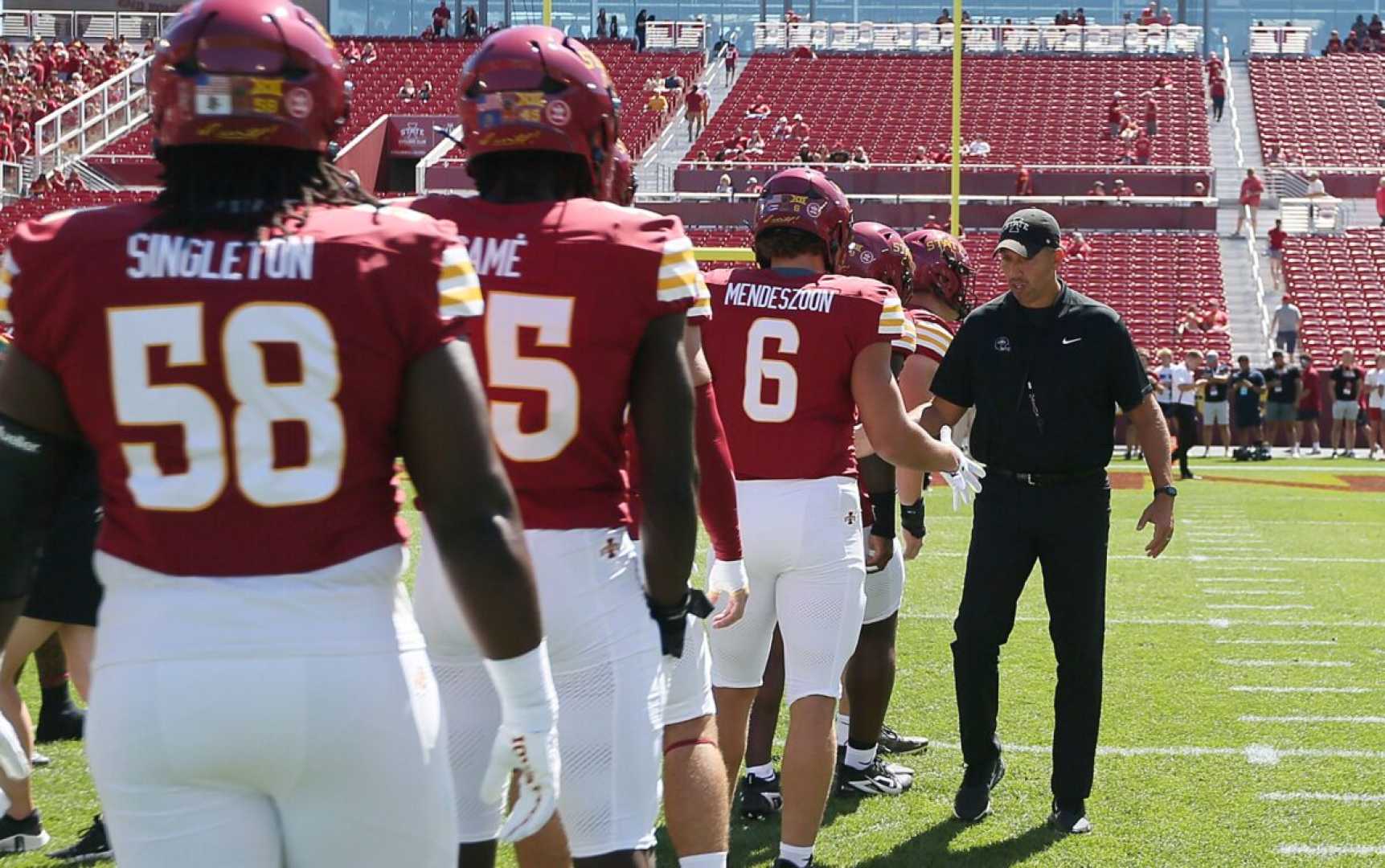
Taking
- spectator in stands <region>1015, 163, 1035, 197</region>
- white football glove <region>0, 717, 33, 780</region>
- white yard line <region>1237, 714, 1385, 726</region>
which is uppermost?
spectator in stands <region>1015, 163, 1035, 197</region>

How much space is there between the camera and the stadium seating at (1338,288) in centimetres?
2206

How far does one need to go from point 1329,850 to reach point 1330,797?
21.0 inches

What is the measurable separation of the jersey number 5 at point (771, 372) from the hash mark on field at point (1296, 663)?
12.0 ft

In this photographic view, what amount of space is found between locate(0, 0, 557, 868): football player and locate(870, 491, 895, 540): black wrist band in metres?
2.79

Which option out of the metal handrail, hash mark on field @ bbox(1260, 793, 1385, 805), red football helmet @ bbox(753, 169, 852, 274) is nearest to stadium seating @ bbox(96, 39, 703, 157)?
the metal handrail

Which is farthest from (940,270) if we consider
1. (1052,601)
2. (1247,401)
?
(1247,401)

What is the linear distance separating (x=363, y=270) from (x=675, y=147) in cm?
2836

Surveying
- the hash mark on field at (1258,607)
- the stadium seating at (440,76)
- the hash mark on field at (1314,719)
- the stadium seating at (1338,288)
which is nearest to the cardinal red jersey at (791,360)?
the hash mark on field at (1314,719)

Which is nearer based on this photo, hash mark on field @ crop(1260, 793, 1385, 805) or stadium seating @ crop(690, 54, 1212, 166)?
hash mark on field @ crop(1260, 793, 1385, 805)

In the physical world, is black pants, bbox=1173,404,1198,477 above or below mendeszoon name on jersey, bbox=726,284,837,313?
below

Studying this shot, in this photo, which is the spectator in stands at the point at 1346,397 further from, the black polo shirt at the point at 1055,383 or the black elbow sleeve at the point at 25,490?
the black elbow sleeve at the point at 25,490

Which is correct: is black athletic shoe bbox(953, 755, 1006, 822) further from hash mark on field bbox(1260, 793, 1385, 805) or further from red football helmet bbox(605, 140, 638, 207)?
red football helmet bbox(605, 140, 638, 207)

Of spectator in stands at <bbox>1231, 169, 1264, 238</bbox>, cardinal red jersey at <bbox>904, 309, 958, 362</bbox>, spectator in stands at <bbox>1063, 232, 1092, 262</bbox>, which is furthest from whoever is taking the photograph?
spectator in stands at <bbox>1231, 169, 1264, 238</bbox>

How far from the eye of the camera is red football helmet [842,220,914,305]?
16.7 feet
